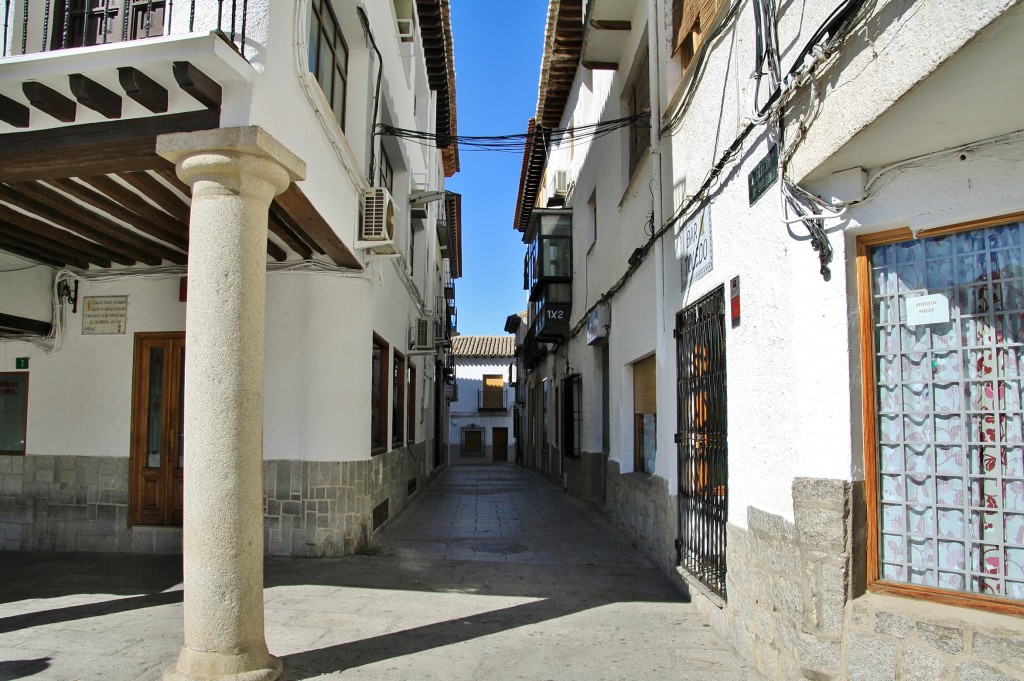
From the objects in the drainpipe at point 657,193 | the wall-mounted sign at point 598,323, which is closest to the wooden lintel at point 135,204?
the drainpipe at point 657,193

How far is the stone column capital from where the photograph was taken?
167 inches

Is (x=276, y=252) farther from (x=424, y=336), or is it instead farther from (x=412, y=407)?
(x=412, y=407)

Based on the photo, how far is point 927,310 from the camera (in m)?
3.54

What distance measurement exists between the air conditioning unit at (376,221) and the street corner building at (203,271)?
2 centimetres

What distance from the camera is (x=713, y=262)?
538 cm

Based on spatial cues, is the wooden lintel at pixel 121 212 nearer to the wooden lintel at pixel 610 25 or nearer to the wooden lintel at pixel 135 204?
the wooden lintel at pixel 135 204

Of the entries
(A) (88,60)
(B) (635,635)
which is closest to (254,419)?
(A) (88,60)

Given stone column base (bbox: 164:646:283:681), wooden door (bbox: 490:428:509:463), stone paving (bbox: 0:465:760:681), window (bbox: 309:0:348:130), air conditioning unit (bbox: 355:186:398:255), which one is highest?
window (bbox: 309:0:348:130)

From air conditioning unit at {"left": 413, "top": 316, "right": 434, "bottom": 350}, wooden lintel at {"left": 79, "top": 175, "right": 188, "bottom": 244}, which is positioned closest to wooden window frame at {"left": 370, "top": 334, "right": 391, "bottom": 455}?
air conditioning unit at {"left": 413, "top": 316, "right": 434, "bottom": 350}

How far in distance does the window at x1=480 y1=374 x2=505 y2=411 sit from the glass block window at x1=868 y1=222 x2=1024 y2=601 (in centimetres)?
3328

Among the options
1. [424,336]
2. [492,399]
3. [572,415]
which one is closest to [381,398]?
[424,336]

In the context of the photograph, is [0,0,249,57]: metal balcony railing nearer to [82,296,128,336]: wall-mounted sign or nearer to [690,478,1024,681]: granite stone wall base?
[82,296,128,336]: wall-mounted sign

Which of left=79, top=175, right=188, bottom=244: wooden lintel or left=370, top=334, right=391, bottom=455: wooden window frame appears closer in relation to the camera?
left=79, top=175, right=188, bottom=244: wooden lintel

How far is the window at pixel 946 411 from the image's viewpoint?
10.8 ft
